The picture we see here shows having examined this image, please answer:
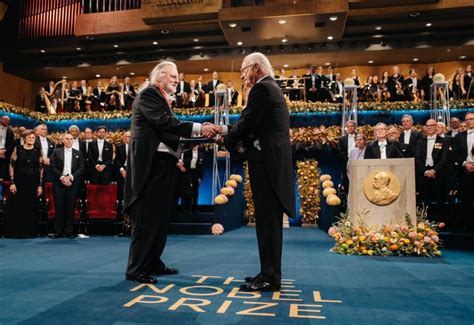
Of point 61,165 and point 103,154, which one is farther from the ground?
point 103,154

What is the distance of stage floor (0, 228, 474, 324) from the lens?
2150 millimetres

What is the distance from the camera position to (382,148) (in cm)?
632

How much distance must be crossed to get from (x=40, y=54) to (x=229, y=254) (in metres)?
14.4

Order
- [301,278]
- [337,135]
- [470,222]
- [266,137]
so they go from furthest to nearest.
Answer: [337,135] < [470,222] < [301,278] < [266,137]

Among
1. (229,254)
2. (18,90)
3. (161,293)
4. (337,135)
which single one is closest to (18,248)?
(229,254)

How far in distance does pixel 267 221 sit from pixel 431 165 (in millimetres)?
5012

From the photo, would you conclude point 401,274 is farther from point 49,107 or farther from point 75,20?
point 75,20

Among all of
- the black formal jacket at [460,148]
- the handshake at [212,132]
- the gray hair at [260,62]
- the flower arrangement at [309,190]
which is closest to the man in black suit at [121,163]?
the flower arrangement at [309,190]

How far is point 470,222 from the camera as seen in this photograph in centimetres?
633

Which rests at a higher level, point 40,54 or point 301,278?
point 40,54

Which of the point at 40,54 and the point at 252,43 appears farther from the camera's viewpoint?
the point at 40,54

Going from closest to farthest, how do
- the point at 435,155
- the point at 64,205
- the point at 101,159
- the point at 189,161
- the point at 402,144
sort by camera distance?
1. the point at 402,144
2. the point at 435,155
3. the point at 64,205
4. the point at 101,159
5. the point at 189,161

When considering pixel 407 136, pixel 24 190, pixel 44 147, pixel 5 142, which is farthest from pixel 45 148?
pixel 407 136

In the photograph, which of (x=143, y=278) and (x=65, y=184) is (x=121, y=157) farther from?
(x=143, y=278)
